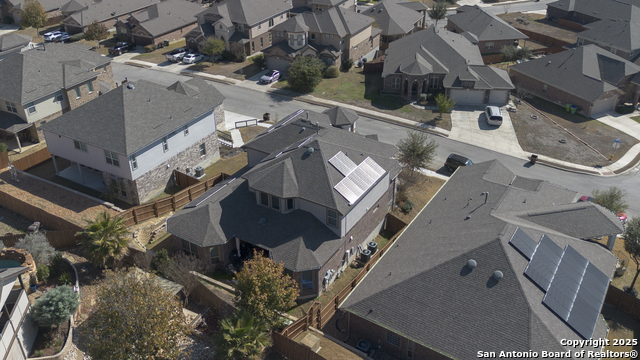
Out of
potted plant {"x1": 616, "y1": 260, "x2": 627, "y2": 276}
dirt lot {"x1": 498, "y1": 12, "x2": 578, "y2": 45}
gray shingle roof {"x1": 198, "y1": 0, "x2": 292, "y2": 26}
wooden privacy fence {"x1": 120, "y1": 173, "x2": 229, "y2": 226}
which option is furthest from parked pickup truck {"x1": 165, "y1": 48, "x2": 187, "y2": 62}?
potted plant {"x1": 616, "y1": 260, "x2": 627, "y2": 276}

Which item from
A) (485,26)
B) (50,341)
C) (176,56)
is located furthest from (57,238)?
(485,26)

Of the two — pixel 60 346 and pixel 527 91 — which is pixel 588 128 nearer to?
pixel 527 91

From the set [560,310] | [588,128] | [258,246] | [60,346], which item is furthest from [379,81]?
[60,346]

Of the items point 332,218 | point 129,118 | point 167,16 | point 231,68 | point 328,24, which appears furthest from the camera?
point 167,16

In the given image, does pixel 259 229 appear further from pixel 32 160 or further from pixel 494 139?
pixel 494 139

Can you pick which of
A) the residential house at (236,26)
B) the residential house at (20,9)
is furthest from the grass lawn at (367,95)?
the residential house at (20,9)

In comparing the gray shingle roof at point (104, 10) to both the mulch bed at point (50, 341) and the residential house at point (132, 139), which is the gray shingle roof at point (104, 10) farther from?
the mulch bed at point (50, 341)
